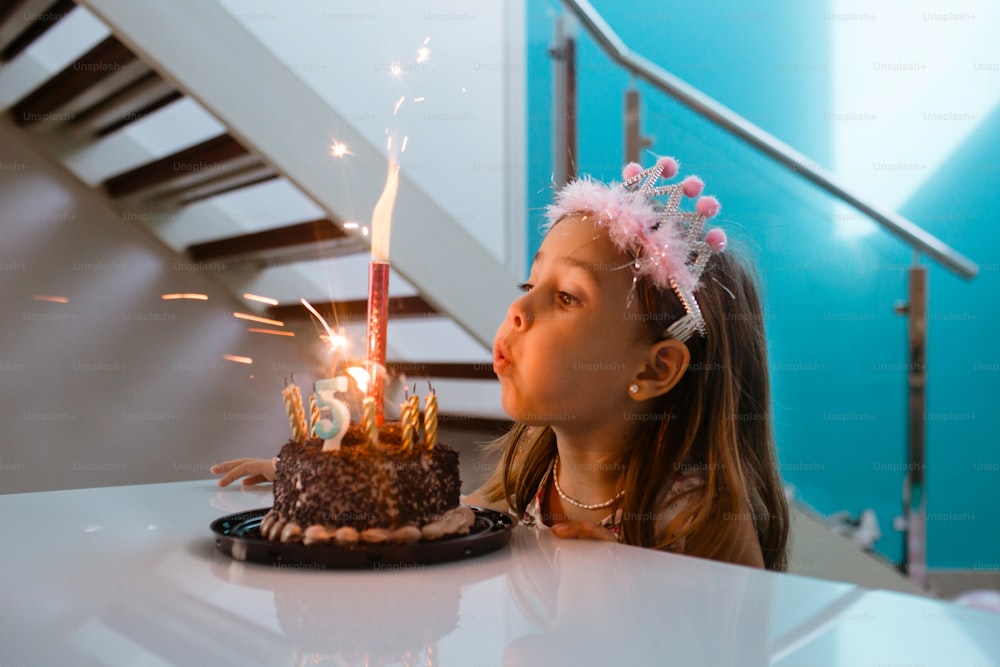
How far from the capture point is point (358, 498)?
0.66m

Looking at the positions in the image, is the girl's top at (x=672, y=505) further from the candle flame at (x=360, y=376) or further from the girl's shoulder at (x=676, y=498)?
the candle flame at (x=360, y=376)

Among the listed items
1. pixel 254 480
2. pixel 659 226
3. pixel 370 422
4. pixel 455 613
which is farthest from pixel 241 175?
pixel 455 613

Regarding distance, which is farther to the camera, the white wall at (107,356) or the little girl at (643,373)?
the white wall at (107,356)

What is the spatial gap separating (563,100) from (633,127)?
0.30 metres

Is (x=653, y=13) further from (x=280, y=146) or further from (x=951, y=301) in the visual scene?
(x=280, y=146)

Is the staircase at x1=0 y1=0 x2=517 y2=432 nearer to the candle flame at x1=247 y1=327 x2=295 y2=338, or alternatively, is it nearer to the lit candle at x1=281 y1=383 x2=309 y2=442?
the candle flame at x1=247 y1=327 x2=295 y2=338

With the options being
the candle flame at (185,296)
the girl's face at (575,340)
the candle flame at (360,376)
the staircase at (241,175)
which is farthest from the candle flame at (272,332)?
the candle flame at (360,376)

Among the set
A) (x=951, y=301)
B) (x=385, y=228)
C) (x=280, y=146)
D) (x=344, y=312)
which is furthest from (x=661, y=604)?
(x=951, y=301)

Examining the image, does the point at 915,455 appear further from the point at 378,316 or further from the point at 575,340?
the point at 378,316

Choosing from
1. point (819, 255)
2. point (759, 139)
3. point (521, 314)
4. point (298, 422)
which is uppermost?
point (759, 139)

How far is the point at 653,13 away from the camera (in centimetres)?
365

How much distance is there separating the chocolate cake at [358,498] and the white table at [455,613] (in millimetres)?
41

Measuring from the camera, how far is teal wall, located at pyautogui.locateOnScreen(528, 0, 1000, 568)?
2404mm

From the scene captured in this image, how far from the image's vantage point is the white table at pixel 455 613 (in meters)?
0.42
